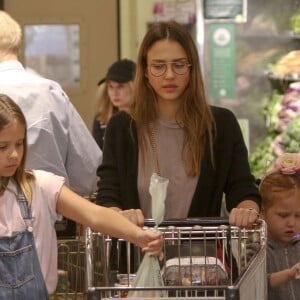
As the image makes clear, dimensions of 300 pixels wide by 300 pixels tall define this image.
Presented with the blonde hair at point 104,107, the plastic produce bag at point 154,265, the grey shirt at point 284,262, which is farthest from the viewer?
the blonde hair at point 104,107

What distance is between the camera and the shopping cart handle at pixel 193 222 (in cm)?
381

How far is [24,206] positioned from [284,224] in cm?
127

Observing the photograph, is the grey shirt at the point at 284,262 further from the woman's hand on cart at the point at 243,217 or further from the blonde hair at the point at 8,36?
the blonde hair at the point at 8,36

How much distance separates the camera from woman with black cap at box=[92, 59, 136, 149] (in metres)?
7.91

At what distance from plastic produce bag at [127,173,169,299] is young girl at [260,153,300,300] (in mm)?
815

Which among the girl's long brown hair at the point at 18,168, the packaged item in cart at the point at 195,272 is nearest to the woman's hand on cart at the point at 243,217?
the packaged item in cart at the point at 195,272

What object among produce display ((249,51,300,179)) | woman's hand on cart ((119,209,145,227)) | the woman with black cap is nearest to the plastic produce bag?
woman's hand on cart ((119,209,145,227))

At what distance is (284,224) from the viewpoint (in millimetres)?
4508

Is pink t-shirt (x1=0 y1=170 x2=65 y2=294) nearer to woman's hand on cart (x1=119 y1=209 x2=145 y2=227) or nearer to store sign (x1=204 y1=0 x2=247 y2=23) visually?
woman's hand on cart (x1=119 y1=209 x2=145 y2=227)

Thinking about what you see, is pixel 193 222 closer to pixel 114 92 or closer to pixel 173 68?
pixel 173 68

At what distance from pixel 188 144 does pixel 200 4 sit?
4651mm

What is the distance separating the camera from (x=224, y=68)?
8.68 meters

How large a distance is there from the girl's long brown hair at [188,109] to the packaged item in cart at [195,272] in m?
0.48

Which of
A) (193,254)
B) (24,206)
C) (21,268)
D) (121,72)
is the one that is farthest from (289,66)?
Answer: (21,268)
